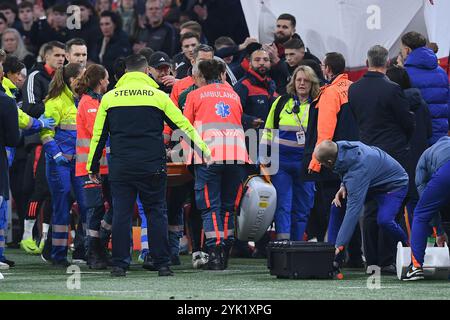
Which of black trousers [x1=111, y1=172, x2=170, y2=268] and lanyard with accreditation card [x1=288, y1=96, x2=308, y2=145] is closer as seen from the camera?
black trousers [x1=111, y1=172, x2=170, y2=268]

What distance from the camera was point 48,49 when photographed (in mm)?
15516

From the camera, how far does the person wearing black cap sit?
15055mm

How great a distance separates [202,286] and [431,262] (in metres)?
2.26

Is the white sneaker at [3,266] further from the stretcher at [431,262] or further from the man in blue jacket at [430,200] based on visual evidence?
the man in blue jacket at [430,200]

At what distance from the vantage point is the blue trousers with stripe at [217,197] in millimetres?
13461

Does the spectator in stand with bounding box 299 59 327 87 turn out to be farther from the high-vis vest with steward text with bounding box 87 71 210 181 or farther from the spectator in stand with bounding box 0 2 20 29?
the spectator in stand with bounding box 0 2 20 29

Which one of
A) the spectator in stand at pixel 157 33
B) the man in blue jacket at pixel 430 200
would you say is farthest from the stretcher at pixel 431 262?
the spectator in stand at pixel 157 33

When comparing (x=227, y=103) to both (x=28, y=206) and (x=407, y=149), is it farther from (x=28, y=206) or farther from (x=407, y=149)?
(x=28, y=206)

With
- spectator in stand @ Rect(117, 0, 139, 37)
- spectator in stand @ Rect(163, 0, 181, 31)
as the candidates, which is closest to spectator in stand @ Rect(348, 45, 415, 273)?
spectator in stand @ Rect(163, 0, 181, 31)

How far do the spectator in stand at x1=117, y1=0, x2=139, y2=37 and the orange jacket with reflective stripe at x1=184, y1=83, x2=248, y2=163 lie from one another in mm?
7138

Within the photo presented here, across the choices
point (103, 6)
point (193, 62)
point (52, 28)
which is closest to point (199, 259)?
point (193, 62)

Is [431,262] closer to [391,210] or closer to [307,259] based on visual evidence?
[391,210]

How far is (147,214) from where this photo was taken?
42.2 ft

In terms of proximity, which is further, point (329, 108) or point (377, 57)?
point (329, 108)
